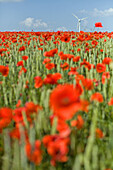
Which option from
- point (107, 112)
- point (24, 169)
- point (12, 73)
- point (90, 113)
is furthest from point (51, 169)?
point (12, 73)

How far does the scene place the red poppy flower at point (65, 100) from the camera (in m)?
0.91

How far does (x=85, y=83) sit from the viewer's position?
158cm

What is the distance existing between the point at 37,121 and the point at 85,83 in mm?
512

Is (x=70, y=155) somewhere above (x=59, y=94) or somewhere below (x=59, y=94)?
below

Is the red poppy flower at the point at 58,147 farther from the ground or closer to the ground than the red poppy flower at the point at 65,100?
closer to the ground

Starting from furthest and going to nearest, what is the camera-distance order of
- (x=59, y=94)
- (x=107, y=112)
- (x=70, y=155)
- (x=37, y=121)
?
(x=107, y=112) → (x=70, y=155) → (x=37, y=121) → (x=59, y=94)

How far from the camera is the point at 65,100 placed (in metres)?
0.92

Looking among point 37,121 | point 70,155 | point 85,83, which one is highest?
point 85,83

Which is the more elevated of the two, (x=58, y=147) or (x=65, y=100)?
(x=65, y=100)

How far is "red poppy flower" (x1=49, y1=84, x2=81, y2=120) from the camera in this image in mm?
905

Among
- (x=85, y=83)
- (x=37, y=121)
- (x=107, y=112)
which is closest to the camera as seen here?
(x=37, y=121)

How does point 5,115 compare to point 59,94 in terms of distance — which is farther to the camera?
point 5,115

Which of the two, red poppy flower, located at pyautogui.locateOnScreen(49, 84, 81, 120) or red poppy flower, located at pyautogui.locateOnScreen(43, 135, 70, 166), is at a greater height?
red poppy flower, located at pyautogui.locateOnScreen(49, 84, 81, 120)

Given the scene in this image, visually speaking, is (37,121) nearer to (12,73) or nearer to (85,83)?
(85,83)
